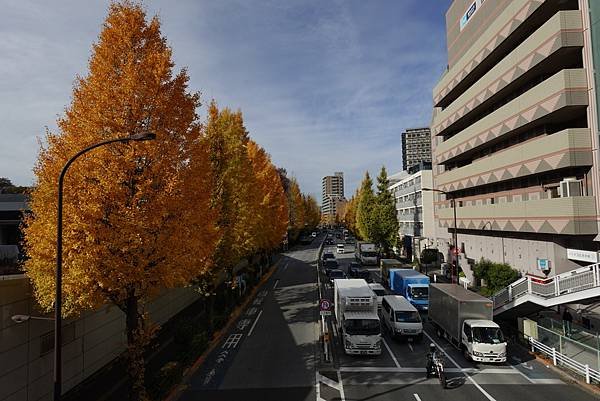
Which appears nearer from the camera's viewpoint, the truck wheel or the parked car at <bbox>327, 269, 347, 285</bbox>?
the truck wheel

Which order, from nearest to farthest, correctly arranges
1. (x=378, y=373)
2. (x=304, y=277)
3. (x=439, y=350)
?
(x=378, y=373) → (x=439, y=350) → (x=304, y=277)

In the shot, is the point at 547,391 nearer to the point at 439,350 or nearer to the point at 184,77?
the point at 439,350

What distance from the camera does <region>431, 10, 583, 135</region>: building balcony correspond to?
22.4 m

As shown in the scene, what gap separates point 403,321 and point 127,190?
16.1 metres

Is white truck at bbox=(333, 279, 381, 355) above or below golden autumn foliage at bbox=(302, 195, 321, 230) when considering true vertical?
below

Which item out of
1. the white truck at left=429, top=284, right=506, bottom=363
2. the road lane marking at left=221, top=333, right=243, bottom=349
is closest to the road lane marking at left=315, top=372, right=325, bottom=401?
the road lane marking at left=221, top=333, right=243, bottom=349

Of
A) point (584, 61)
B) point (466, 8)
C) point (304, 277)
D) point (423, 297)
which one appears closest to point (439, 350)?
point (423, 297)

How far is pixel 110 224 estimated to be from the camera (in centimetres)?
1209

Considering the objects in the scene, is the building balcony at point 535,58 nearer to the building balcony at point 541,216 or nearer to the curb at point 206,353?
the building balcony at point 541,216

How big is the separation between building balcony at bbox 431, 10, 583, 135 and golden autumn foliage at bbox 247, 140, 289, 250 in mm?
20727

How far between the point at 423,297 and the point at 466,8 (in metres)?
30.1

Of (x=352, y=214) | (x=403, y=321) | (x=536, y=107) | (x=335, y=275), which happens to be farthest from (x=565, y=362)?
(x=352, y=214)

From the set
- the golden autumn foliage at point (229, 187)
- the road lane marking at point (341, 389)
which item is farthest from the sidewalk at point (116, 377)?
the road lane marking at point (341, 389)

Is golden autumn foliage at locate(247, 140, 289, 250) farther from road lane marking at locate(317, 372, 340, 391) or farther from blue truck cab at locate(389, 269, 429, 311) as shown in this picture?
road lane marking at locate(317, 372, 340, 391)
